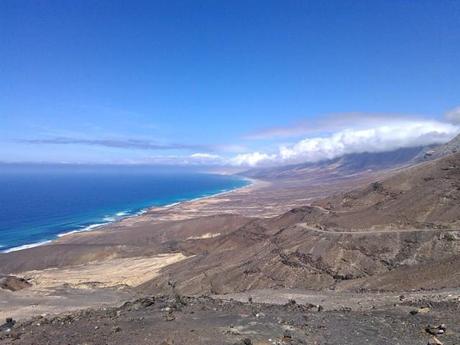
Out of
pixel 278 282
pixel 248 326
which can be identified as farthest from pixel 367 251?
pixel 248 326

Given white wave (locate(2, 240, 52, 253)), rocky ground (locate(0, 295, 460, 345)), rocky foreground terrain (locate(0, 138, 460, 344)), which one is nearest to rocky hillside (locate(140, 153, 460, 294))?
rocky foreground terrain (locate(0, 138, 460, 344))

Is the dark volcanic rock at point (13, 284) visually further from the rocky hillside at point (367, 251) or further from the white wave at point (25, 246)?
the white wave at point (25, 246)

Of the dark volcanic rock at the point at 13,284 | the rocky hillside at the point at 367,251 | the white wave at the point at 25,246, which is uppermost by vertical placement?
the rocky hillside at the point at 367,251

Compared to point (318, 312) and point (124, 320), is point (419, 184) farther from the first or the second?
point (124, 320)

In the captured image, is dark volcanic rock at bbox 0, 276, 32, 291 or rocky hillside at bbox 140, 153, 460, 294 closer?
rocky hillside at bbox 140, 153, 460, 294

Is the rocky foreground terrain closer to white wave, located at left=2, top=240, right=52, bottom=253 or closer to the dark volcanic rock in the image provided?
the dark volcanic rock

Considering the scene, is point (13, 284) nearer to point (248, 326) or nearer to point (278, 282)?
point (278, 282)

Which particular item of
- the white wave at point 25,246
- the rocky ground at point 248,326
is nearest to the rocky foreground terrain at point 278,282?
the rocky ground at point 248,326

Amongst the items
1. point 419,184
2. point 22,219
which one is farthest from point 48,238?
point 419,184
